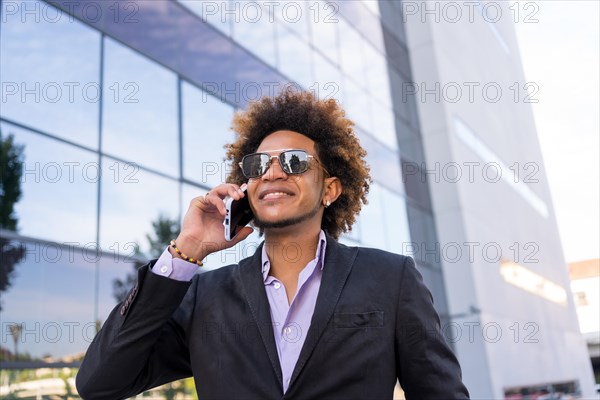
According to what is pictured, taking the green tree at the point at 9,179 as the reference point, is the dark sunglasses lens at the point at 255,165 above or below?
below

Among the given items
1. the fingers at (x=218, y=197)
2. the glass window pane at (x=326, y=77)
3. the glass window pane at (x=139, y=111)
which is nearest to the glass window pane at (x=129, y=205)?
the glass window pane at (x=139, y=111)

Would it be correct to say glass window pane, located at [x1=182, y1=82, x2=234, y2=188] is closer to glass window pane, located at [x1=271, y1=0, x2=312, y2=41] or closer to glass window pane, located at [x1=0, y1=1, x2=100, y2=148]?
glass window pane, located at [x1=0, y1=1, x2=100, y2=148]

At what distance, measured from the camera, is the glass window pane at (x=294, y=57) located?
40.7 ft

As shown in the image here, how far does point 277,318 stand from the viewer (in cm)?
202

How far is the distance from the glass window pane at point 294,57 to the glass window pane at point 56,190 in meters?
6.24

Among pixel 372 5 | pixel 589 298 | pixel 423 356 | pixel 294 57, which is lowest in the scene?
pixel 423 356

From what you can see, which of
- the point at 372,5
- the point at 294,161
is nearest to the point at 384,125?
the point at 372,5

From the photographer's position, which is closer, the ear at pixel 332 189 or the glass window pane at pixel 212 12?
the ear at pixel 332 189

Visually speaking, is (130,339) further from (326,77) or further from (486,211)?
(486,211)

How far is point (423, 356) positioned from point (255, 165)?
1.00 metres

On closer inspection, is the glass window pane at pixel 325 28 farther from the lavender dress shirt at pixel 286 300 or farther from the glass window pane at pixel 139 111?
the lavender dress shirt at pixel 286 300

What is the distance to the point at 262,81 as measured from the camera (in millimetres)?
11414

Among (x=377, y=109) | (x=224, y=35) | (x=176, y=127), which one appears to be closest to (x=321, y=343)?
(x=176, y=127)

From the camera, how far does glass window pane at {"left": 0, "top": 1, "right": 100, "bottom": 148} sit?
652 cm
